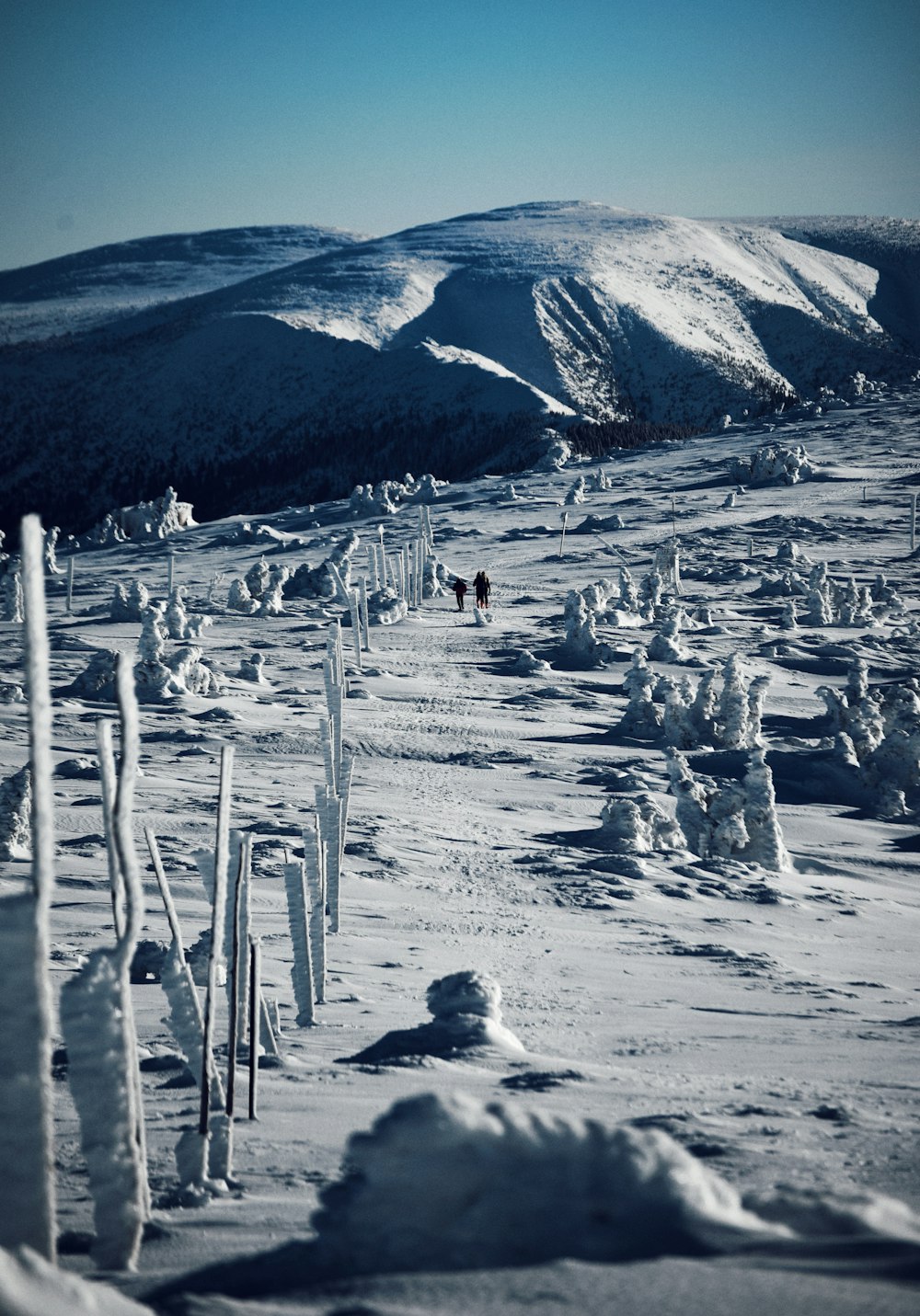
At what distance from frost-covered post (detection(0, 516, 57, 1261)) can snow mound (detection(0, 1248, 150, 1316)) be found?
0.38 metres

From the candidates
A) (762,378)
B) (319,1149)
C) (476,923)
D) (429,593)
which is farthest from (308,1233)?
(762,378)

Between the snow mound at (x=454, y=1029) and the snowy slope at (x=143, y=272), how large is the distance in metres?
147

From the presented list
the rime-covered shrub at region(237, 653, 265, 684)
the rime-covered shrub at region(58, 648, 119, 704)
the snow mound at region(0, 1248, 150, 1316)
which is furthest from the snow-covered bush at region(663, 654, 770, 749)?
the snow mound at region(0, 1248, 150, 1316)

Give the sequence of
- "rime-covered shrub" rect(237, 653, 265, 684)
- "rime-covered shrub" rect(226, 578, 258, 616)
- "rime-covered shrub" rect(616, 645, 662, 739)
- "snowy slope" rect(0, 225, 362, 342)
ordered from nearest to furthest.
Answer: "rime-covered shrub" rect(616, 645, 662, 739), "rime-covered shrub" rect(237, 653, 265, 684), "rime-covered shrub" rect(226, 578, 258, 616), "snowy slope" rect(0, 225, 362, 342)

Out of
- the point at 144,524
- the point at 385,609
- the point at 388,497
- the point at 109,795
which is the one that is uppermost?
the point at 388,497

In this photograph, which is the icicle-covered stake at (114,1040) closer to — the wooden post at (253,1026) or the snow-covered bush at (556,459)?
the wooden post at (253,1026)

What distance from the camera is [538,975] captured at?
6.93 meters

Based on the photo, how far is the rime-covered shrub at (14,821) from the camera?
8.35 meters

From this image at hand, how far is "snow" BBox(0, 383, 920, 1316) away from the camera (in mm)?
2652

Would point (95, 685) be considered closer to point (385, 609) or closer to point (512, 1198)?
point (385, 609)

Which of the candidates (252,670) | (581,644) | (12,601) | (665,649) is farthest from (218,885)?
(12,601)

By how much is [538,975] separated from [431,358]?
86.1m

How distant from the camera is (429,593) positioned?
28406 mm

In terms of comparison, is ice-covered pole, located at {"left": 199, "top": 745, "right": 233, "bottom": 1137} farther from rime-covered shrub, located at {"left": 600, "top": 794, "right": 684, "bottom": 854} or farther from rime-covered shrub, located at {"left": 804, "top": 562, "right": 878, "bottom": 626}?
rime-covered shrub, located at {"left": 804, "top": 562, "right": 878, "bottom": 626}
